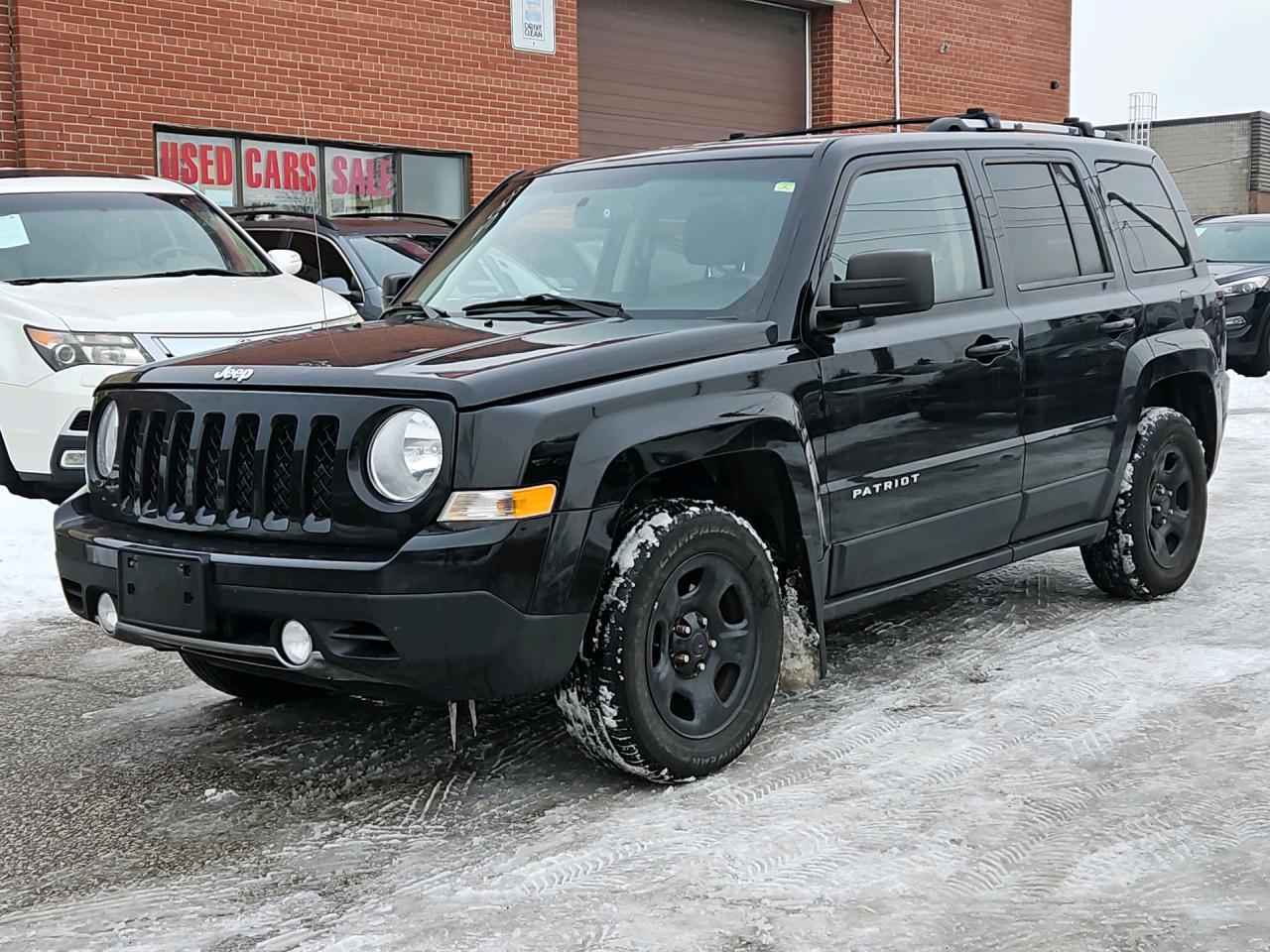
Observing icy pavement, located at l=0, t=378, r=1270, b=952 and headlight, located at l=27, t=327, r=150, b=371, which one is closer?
icy pavement, located at l=0, t=378, r=1270, b=952

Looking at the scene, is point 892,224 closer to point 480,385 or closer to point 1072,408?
point 1072,408

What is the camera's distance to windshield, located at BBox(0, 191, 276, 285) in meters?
8.46

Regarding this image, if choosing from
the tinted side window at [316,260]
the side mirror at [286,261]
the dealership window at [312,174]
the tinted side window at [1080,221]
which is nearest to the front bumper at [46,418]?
Answer: the side mirror at [286,261]

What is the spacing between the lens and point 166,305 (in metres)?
7.89

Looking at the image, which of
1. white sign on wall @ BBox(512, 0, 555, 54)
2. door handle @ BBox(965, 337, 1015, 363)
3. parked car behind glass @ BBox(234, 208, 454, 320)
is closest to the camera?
door handle @ BBox(965, 337, 1015, 363)

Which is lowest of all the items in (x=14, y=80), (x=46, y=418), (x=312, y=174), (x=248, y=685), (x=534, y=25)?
(x=248, y=685)

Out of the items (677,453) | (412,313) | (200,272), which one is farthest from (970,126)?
(200,272)

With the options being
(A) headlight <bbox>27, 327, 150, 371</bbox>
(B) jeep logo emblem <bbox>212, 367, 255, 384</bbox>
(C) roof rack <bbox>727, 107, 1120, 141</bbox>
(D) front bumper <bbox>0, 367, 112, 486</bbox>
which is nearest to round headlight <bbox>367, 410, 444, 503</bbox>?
(B) jeep logo emblem <bbox>212, 367, 255, 384</bbox>

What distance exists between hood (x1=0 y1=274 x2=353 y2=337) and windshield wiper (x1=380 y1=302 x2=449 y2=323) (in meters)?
2.32

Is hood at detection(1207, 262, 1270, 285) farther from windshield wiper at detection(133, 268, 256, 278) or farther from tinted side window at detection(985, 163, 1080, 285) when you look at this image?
tinted side window at detection(985, 163, 1080, 285)

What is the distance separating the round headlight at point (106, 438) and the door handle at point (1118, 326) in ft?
11.5

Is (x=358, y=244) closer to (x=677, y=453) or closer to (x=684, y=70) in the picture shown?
(x=677, y=453)

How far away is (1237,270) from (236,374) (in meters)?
14.1

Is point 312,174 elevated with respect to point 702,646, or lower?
elevated
